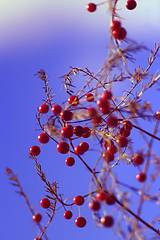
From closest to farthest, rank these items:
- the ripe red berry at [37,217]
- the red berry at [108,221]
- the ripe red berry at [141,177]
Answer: the red berry at [108,221] < the ripe red berry at [141,177] < the ripe red berry at [37,217]

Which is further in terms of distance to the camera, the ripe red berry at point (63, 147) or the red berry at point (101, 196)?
the ripe red berry at point (63, 147)

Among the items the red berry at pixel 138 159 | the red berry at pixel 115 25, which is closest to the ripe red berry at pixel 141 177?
the red berry at pixel 138 159

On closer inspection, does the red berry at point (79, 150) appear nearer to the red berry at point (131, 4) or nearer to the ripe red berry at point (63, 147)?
the ripe red berry at point (63, 147)

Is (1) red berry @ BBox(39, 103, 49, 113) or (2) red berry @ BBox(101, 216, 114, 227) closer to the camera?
(2) red berry @ BBox(101, 216, 114, 227)

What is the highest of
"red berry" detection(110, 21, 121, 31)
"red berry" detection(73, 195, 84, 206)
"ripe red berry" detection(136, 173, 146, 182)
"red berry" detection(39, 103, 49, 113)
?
"red berry" detection(39, 103, 49, 113)

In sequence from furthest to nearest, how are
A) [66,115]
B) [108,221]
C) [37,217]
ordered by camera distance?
[37,217]
[66,115]
[108,221]

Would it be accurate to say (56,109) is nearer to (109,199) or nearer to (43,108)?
(43,108)

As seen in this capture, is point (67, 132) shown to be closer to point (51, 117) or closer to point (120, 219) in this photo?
point (51, 117)

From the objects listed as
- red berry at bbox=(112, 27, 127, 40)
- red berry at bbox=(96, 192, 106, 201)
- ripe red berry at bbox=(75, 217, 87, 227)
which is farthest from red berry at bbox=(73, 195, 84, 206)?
red berry at bbox=(112, 27, 127, 40)

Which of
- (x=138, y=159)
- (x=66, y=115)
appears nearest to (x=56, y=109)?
(x=66, y=115)

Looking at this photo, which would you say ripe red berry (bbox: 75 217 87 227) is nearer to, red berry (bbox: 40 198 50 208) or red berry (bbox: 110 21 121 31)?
red berry (bbox: 40 198 50 208)

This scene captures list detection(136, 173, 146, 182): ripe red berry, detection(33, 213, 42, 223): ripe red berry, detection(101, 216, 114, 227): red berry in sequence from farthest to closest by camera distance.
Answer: detection(33, 213, 42, 223): ripe red berry, detection(136, 173, 146, 182): ripe red berry, detection(101, 216, 114, 227): red berry
